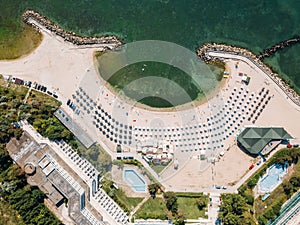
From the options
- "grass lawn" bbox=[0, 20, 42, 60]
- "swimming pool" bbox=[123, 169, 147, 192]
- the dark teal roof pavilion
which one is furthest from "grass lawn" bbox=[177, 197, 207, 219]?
"grass lawn" bbox=[0, 20, 42, 60]

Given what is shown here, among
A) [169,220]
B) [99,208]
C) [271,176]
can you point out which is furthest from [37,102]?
[271,176]

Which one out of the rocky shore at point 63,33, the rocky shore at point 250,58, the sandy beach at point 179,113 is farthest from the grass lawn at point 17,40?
the rocky shore at point 250,58

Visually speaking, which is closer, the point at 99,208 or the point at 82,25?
the point at 99,208

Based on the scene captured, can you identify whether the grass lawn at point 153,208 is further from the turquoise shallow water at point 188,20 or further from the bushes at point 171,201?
the turquoise shallow water at point 188,20

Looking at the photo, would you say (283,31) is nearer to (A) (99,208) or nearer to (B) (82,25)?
(B) (82,25)

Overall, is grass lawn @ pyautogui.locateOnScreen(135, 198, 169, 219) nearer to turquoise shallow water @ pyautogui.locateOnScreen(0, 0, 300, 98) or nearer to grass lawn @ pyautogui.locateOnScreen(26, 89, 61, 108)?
grass lawn @ pyautogui.locateOnScreen(26, 89, 61, 108)

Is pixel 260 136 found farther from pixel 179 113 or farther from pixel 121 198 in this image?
pixel 121 198

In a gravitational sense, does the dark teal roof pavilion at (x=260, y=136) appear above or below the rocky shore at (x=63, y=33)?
above
